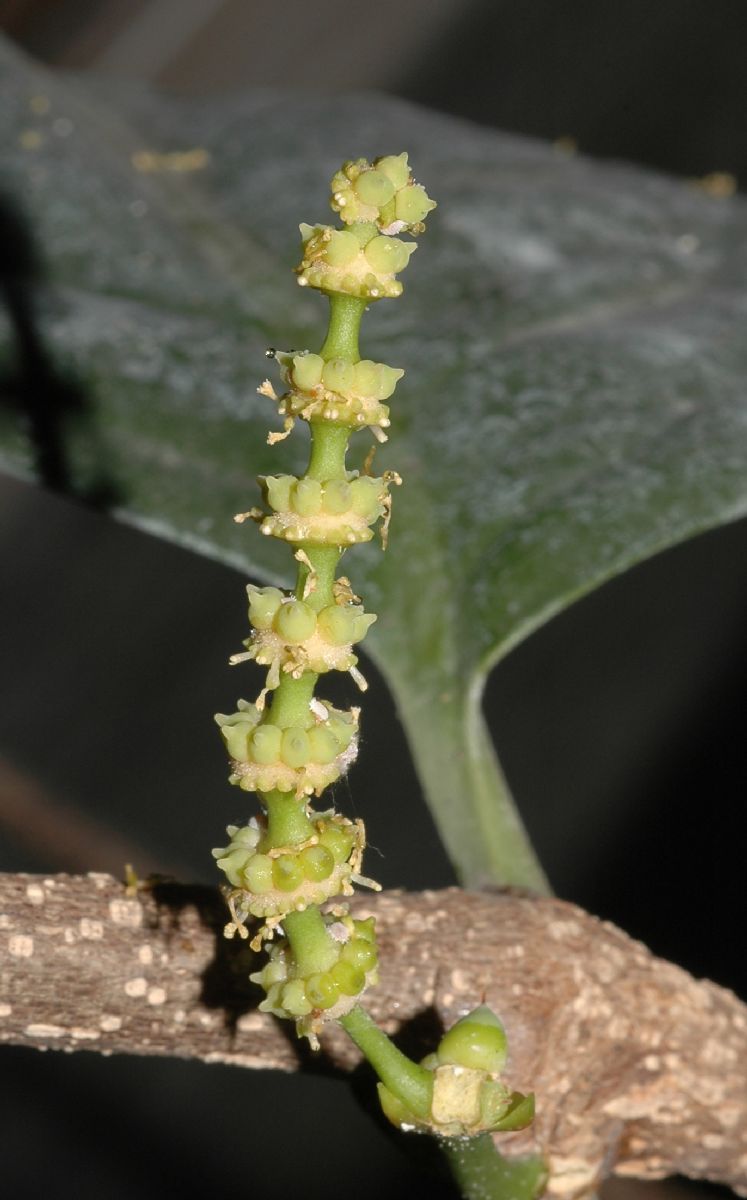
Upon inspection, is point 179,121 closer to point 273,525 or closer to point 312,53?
point 273,525

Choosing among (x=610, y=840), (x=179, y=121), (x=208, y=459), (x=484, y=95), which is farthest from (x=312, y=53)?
(x=208, y=459)

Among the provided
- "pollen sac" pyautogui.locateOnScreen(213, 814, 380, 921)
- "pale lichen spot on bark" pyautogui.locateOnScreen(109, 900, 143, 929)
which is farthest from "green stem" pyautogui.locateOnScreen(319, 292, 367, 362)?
"pale lichen spot on bark" pyautogui.locateOnScreen(109, 900, 143, 929)

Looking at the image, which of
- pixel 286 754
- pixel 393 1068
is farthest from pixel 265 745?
pixel 393 1068

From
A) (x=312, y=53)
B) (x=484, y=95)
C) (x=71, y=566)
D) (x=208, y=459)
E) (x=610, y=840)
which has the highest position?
(x=312, y=53)

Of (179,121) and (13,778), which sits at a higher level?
(179,121)

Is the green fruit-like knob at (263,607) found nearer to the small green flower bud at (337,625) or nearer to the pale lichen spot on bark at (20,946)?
the small green flower bud at (337,625)

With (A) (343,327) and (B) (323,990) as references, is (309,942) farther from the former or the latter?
(A) (343,327)

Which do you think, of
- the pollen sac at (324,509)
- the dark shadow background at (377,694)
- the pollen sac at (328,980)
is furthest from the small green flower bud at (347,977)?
the dark shadow background at (377,694)
